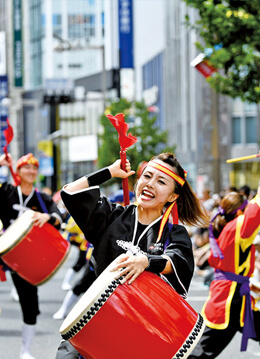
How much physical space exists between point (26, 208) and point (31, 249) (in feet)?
2.33

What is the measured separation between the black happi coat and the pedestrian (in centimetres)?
160

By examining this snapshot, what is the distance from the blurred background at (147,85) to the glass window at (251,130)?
5 centimetres

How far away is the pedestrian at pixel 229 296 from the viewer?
16.0ft

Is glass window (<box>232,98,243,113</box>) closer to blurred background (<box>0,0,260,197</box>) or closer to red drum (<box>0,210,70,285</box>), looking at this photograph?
blurred background (<box>0,0,260,197</box>)

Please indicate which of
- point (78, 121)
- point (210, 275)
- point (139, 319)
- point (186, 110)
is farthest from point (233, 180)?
point (78, 121)

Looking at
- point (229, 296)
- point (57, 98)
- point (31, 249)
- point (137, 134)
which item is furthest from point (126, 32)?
point (229, 296)

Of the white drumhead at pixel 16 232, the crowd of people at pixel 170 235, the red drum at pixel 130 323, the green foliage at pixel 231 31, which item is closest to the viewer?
the red drum at pixel 130 323

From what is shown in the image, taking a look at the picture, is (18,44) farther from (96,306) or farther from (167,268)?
(96,306)

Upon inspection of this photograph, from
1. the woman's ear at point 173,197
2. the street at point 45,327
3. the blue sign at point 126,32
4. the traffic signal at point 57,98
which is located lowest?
the street at point 45,327

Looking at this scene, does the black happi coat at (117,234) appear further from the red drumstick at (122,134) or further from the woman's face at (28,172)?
the woman's face at (28,172)

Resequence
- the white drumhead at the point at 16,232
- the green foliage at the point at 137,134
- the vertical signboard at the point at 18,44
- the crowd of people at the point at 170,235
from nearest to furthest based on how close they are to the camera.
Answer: the crowd of people at the point at 170,235, the white drumhead at the point at 16,232, the green foliage at the point at 137,134, the vertical signboard at the point at 18,44

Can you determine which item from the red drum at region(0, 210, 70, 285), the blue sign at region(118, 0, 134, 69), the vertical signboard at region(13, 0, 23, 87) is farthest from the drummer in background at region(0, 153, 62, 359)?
the vertical signboard at region(13, 0, 23, 87)

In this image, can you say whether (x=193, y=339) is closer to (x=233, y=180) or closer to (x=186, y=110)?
(x=233, y=180)

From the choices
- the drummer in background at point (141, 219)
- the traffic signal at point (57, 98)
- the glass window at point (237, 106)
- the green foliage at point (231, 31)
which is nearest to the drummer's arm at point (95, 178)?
the drummer in background at point (141, 219)
